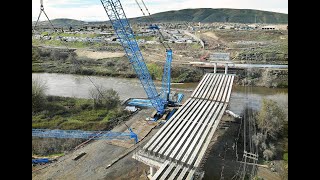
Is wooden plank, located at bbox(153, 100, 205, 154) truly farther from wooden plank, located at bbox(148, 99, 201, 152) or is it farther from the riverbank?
the riverbank

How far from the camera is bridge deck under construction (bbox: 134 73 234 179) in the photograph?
414 centimetres

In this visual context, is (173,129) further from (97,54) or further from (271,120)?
(97,54)

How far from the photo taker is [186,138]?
5.03 metres

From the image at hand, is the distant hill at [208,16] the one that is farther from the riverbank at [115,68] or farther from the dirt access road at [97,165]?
the dirt access road at [97,165]

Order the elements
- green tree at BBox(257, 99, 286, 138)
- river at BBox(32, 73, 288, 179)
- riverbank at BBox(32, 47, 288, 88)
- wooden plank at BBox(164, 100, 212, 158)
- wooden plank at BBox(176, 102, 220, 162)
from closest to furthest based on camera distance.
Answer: wooden plank at BBox(176, 102, 220, 162) < wooden plank at BBox(164, 100, 212, 158) < green tree at BBox(257, 99, 286, 138) < river at BBox(32, 73, 288, 179) < riverbank at BBox(32, 47, 288, 88)

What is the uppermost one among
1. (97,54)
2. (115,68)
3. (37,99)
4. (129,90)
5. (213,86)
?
(97,54)

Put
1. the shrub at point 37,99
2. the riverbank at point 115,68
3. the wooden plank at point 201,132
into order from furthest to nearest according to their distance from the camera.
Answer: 1. the riverbank at point 115,68
2. the shrub at point 37,99
3. the wooden plank at point 201,132

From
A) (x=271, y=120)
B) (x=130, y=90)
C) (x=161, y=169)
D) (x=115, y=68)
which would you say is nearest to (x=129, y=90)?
(x=130, y=90)

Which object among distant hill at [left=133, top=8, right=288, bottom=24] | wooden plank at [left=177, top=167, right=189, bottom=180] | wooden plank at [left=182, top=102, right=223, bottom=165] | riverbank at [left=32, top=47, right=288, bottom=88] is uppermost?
distant hill at [left=133, top=8, right=288, bottom=24]

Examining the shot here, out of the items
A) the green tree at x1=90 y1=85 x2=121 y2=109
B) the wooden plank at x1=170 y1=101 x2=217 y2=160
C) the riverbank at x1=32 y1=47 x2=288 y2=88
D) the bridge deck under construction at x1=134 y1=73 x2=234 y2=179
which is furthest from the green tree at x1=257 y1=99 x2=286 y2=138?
the green tree at x1=90 y1=85 x2=121 y2=109

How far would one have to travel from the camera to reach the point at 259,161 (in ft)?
17.6

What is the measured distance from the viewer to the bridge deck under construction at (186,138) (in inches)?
163

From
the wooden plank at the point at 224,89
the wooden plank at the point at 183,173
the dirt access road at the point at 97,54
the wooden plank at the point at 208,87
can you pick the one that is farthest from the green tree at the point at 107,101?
the dirt access road at the point at 97,54
